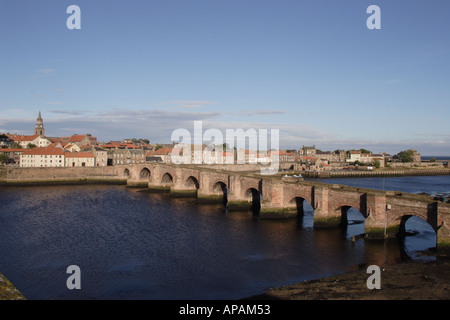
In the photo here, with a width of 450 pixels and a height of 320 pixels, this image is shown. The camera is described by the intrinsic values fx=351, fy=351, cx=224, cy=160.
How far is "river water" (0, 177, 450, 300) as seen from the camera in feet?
77.4

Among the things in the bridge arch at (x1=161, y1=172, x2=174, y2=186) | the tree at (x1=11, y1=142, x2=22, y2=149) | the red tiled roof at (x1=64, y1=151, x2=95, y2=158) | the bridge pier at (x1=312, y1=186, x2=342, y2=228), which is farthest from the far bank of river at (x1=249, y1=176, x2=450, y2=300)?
the tree at (x1=11, y1=142, x2=22, y2=149)

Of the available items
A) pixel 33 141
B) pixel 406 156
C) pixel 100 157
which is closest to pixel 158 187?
pixel 100 157

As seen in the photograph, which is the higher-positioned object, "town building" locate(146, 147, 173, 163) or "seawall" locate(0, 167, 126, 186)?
"town building" locate(146, 147, 173, 163)

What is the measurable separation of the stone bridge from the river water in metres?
1.80

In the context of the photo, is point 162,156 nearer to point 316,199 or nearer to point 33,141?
point 33,141

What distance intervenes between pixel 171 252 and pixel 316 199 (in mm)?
16977

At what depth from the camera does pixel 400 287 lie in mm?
20297

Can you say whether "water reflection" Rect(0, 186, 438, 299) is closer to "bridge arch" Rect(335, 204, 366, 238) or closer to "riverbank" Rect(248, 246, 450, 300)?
"bridge arch" Rect(335, 204, 366, 238)

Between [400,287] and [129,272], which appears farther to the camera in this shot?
[129,272]

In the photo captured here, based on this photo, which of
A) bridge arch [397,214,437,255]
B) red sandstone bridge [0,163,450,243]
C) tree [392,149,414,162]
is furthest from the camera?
tree [392,149,414,162]
